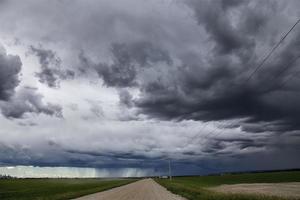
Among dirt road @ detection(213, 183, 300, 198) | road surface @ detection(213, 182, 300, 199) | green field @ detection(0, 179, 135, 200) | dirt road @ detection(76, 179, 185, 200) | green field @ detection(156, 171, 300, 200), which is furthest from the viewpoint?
green field @ detection(0, 179, 135, 200)

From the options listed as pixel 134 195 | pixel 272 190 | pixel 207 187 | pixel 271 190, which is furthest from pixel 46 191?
pixel 272 190

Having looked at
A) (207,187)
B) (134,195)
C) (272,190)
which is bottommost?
Answer: (134,195)

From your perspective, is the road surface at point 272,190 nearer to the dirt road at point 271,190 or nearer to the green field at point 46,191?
the dirt road at point 271,190

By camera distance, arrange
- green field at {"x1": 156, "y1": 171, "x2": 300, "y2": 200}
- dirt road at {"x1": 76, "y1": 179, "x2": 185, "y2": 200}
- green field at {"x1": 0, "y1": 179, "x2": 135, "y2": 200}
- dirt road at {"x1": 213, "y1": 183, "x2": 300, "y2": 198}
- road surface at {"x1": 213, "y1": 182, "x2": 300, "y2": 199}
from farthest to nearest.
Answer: green field at {"x1": 0, "y1": 179, "x2": 135, "y2": 200}
dirt road at {"x1": 213, "y1": 183, "x2": 300, "y2": 198}
road surface at {"x1": 213, "y1": 182, "x2": 300, "y2": 199}
dirt road at {"x1": 76, "y1": 179, "x2": 185, "y2": 200}
green field at {"x1": 156, "y1": 171, "x2": 300, "y2": 200}

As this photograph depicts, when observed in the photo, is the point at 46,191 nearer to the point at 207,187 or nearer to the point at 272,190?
the point at 207,187

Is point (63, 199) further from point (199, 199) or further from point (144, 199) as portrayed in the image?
point (199, 199)

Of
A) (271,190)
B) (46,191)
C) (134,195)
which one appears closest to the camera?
(134,195)

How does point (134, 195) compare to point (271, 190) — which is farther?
point (271, 190)

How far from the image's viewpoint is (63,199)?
44.3 metres

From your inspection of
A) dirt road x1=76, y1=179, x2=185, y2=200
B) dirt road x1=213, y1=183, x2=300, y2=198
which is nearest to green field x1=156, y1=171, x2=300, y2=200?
dirt road x1=76, y1=179, x2=185, y2=200

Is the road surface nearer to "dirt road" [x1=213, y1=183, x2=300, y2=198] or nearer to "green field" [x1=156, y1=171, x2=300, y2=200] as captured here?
"dirt road" [x1=213, y1=183, x2=300, y2=198]

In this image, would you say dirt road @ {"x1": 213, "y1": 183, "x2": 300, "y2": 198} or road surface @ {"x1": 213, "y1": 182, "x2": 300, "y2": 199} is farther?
dirt road @ {"x1": 213, "y1": 183, "x2": 300, "y2": 198}

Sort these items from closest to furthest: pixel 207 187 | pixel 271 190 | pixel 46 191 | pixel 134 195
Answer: pixel 134 195 → pixel 271 190 → pixel 46 191 → pixel 207 187

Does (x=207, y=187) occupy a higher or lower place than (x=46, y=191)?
higher
